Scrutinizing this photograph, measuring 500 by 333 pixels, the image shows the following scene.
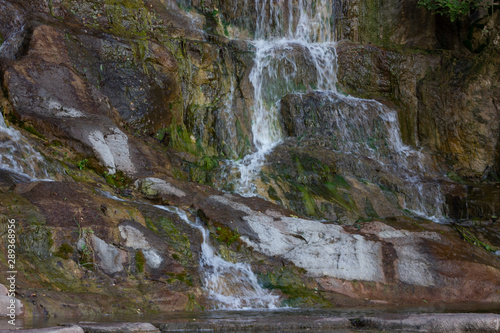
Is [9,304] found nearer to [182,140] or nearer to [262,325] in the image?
[262,325]

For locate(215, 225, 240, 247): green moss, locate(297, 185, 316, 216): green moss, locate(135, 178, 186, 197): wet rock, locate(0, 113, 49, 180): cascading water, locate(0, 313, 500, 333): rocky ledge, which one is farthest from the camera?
locate(297, 185, 316, 216): green moss

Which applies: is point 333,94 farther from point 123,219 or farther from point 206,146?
point 123,219

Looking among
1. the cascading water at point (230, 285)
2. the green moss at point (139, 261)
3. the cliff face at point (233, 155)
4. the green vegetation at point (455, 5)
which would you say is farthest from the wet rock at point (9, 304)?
the green vegetation at point (455, 5)

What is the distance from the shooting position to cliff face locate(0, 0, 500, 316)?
787cm

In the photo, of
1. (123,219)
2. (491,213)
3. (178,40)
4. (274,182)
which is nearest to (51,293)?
(123,219)

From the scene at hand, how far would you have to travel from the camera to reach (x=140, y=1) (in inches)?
623

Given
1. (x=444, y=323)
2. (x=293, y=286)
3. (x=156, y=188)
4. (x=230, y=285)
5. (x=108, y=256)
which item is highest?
(x=156, y=188)

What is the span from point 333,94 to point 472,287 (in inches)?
319

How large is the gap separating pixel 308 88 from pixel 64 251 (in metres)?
10.5

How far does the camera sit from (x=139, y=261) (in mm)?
7867

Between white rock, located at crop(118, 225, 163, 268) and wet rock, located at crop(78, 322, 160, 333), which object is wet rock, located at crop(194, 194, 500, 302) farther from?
wet rock, located at crop(78, 322, 160, 333)

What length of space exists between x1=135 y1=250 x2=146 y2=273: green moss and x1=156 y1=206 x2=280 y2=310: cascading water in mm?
1023

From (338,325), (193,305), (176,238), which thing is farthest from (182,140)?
(338,325)

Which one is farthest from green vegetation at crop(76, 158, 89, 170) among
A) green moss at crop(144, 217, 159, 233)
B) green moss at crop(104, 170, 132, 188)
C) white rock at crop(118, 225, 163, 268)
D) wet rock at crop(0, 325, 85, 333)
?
wet rock at crop(0, 325, 85, 333)
